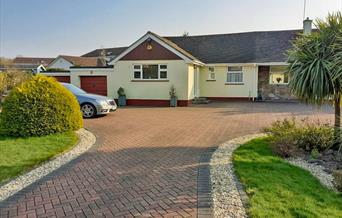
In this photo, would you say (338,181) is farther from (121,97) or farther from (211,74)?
(211,74)

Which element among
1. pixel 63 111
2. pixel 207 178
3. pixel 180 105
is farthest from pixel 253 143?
pixel 180 105

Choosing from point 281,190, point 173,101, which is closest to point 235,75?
point 173,101

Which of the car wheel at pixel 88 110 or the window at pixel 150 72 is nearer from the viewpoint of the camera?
the car wheel at pixel 88 110

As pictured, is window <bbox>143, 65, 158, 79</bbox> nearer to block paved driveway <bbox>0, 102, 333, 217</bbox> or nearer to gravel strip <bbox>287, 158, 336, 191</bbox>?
block paved driveway <bbox>0, 102, 333, 217</bbox>

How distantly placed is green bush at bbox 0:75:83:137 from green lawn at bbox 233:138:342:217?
583 cm

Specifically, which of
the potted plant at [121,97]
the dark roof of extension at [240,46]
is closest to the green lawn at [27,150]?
the potted plant at [121,97]

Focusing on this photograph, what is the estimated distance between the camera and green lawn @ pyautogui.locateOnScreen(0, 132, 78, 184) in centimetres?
602

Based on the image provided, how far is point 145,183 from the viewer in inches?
197

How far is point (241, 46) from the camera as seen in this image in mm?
25172

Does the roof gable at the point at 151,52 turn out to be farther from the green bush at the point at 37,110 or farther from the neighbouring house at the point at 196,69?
the green bush at the point at 37,110

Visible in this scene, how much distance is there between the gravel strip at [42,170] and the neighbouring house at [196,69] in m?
11.2

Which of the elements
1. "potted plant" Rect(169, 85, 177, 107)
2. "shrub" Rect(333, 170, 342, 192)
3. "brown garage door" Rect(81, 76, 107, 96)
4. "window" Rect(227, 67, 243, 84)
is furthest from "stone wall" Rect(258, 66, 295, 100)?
"shrub" Rect(333, 170, 342, 192)

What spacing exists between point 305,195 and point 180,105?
591 inches

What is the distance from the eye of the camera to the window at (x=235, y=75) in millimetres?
23234
